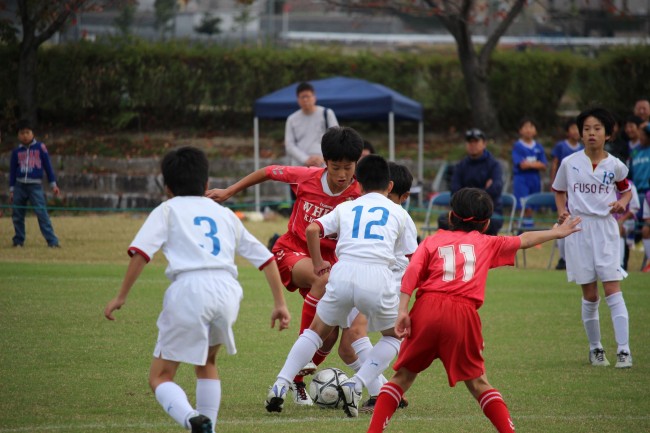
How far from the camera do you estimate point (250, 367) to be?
8133mm

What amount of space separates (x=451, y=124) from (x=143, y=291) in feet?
50.7

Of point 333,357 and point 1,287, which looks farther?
point 1,287

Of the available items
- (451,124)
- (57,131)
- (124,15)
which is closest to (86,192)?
(57,131)

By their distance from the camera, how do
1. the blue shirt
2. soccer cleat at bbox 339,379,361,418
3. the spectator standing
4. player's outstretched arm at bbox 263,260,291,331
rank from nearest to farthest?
player's outstretched arm at bbox 263,260,291,331 → soccer cleat at bbox 339,379,361,418 → the spectator standing → the blue shirt

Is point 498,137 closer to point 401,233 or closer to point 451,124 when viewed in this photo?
point 451,124

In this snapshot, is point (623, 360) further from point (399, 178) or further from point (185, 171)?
point (185, 171)

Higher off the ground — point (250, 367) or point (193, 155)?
point (193, 155)

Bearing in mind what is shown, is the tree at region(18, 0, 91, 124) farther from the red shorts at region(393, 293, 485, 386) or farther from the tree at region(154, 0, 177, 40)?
the red shorts at region(393, 293, 485, 386)

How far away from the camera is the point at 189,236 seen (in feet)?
17.1

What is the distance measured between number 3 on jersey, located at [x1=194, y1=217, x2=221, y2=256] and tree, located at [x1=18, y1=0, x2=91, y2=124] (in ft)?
58.4

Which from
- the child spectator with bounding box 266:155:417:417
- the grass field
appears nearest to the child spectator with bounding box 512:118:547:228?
the grass field

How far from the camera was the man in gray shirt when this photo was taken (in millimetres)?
13633

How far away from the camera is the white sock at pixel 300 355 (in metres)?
6.43

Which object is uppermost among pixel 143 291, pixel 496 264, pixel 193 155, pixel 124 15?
pixel 124 15
